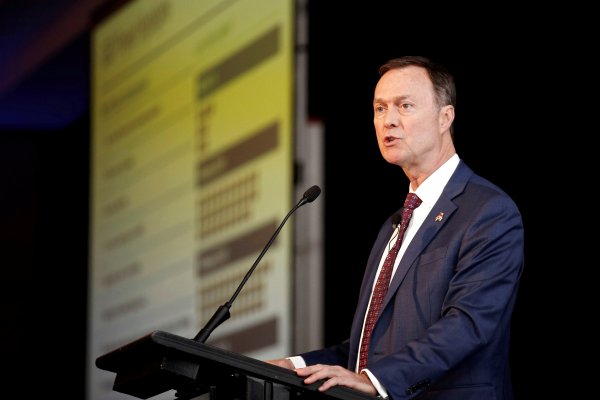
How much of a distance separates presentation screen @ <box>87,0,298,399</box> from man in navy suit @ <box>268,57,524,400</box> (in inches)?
78.0

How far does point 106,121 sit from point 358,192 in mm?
1799

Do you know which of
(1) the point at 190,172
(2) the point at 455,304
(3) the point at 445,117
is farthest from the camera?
(1) the point at 190,172

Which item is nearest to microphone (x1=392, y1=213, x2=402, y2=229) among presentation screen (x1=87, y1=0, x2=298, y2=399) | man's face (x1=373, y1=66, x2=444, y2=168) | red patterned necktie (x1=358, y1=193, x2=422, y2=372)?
red patterned necktie (x1=358, y1=193, x2=422, y2=372)

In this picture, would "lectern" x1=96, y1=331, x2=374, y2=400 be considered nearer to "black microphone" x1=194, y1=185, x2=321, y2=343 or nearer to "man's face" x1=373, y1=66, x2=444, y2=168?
"black microphone" x1=194, y1=185, x2=321, y2=343

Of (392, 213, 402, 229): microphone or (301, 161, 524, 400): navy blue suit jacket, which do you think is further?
(392, 213, 402, 229): microphone

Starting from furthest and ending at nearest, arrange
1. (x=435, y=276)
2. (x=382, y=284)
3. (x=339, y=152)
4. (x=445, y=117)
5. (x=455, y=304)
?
1. (x=339, y=152)
2. (x=445, y=117)
3. (x=382, y=284)
4. (x=435, y=276)
5. (x=455, y=304)

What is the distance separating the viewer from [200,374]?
6.52 ft

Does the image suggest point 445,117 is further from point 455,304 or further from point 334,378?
point 334,378

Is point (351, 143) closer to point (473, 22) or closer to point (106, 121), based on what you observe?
point (473, 22)

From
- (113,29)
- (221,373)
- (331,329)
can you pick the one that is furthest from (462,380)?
(113,29)

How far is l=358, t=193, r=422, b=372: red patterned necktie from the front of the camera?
2340 millimetres

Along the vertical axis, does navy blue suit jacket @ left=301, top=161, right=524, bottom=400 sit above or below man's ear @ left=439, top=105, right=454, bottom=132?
below

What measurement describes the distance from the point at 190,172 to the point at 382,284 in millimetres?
2701

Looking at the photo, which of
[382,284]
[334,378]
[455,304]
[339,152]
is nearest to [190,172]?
[339,152]
